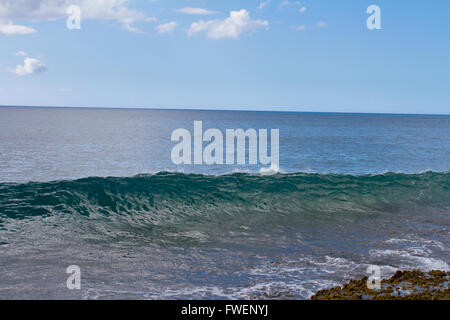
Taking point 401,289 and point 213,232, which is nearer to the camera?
point 401,289

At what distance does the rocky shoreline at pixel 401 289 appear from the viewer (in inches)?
327

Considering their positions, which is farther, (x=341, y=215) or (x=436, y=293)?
(x=341, y=215)

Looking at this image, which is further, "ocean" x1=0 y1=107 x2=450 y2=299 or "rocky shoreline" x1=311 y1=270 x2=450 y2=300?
"ocean" x1=0 y1=107 x2=450 y2=299

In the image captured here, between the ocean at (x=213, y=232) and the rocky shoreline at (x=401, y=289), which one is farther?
the ocean at (x=213, y=232)

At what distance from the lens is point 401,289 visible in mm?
8820

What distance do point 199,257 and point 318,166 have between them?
24060 millimetres

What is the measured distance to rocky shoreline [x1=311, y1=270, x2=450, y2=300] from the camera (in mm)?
8312

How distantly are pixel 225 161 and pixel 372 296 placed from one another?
26277 millimetres

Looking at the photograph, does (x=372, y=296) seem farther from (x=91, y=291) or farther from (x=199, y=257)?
(x=91, y=291)

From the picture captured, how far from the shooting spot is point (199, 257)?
11602mm

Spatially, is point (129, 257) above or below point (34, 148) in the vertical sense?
below
